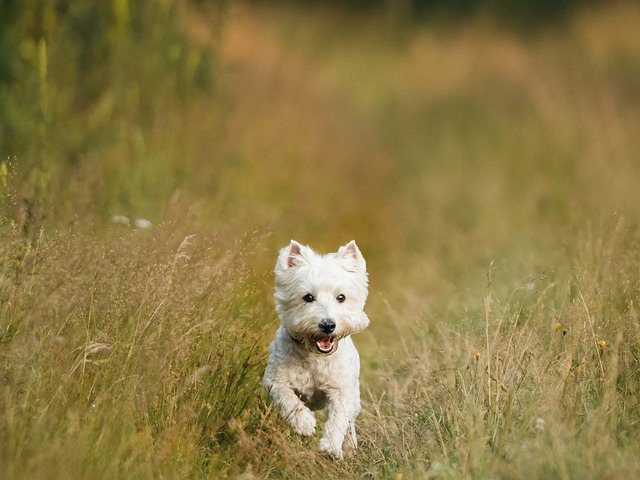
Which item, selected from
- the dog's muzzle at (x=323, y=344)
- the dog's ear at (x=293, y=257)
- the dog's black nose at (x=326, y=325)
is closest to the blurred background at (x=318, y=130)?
the dog's ear at (x=293, y=257)

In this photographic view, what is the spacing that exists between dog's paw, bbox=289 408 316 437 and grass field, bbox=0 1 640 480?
155 mm

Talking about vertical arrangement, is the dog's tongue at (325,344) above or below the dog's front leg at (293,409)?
above

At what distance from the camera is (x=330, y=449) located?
475 cm

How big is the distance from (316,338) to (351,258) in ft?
1.69

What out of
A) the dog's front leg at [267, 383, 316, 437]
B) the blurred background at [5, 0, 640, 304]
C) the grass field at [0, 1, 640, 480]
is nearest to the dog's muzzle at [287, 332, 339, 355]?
Result: the dog's front leg at [267, 383, 316, 437]

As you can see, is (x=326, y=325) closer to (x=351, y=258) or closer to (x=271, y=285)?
(x=351, y=258)

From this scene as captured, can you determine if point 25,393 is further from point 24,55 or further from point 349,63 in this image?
point 349,63

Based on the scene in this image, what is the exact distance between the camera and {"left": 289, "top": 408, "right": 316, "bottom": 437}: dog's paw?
4914 mm

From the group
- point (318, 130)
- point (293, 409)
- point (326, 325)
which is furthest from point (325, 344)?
point (318, 130)

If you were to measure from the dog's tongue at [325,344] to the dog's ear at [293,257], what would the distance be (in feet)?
1.48

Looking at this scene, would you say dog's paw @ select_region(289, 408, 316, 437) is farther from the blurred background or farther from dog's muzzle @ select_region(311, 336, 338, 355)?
the blurred background

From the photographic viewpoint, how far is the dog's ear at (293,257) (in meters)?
5.28

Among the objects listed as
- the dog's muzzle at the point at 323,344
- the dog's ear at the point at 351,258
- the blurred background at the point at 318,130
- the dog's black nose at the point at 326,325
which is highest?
the dog's ear at the point at 351,258

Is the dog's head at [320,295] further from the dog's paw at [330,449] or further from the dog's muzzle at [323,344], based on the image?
the dog's paw at [330,449]
